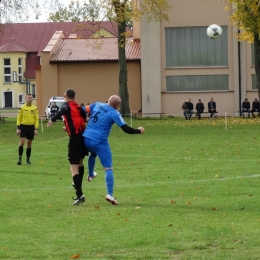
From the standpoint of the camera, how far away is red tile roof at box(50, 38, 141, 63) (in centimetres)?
6469

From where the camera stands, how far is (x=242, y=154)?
25.0 meters

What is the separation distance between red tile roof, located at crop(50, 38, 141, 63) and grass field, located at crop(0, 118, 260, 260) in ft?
127

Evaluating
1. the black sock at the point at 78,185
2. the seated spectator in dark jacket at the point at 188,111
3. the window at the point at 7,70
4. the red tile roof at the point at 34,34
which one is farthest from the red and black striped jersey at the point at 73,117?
the window at the point at 7,70

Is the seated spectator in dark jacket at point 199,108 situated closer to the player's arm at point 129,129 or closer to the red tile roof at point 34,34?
the player's arm at point 129,129

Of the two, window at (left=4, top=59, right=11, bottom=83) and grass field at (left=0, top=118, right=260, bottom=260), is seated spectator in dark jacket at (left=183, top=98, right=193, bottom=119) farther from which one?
window at (left=4, top=59, right=11, bottom=83)

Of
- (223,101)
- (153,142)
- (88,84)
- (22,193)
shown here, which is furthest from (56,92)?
(22,193)

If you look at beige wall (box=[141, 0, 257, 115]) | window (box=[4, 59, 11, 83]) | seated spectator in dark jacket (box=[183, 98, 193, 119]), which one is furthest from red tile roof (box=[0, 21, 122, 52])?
seated spectator in dark jacket (box=[183, 98, 193, 119])

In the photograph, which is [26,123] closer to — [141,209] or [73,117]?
[73,117]

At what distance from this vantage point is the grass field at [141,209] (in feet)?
32.0

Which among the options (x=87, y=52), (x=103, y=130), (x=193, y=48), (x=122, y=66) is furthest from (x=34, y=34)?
(x=103, y=130)

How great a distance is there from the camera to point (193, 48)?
6203cm

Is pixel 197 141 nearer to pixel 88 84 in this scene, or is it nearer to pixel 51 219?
pixel 51 219

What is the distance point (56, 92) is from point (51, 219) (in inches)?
2072

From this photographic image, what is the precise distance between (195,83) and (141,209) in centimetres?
4980
